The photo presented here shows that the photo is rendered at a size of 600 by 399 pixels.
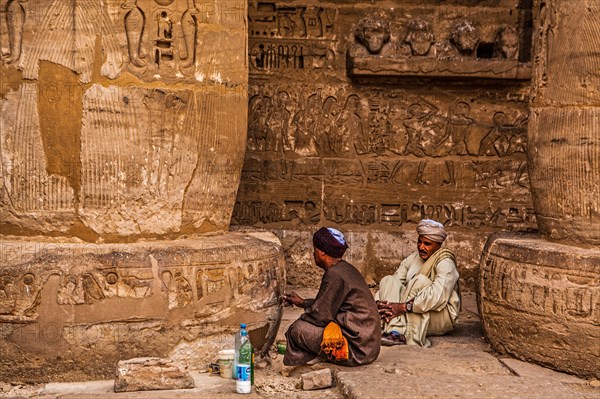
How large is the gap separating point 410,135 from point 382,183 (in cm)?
50

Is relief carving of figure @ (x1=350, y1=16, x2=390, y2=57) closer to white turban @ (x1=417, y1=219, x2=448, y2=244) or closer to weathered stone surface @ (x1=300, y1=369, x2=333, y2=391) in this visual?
white turban @ (x1=417, y1=219, x2=448, y2=244)

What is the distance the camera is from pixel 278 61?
8094 millimetres

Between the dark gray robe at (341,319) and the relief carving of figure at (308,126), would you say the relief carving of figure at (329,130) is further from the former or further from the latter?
the dark gray robe at (341,319)

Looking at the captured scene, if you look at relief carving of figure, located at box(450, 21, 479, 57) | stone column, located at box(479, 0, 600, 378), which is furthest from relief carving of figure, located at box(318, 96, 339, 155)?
stone column, located at box(479, 0, 600, 378)

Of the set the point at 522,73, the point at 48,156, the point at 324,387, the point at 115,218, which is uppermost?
the point at 522,73

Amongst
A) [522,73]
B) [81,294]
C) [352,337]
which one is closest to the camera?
[81,294]

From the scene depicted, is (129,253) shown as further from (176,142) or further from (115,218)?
(176,142)

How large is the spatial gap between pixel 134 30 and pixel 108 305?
1.56m

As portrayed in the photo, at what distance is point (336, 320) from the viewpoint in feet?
17.4

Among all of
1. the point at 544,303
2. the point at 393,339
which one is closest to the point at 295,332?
the point at 393,339

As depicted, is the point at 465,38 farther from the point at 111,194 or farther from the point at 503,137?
the point at 111,194

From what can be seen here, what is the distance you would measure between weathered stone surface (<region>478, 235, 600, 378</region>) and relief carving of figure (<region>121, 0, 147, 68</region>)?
255 cm

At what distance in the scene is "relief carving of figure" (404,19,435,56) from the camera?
26.2 ft

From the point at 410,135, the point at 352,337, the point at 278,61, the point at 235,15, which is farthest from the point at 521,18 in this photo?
the point at 352,337
